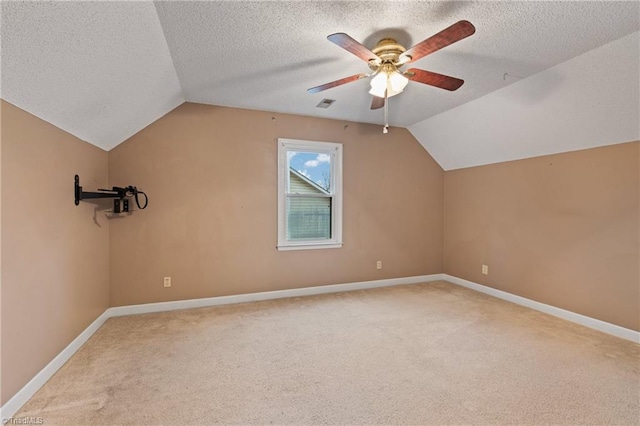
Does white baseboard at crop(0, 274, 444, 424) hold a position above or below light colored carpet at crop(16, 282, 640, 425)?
above

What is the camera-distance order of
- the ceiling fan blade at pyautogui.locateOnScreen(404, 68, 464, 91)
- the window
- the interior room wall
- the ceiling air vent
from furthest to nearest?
the window < the ceiling air vent < the interior room wall < the ceiling fan blade at pyautogui.locateOnScreen(404, 68, 464, 91)

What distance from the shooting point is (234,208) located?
3.75 meters

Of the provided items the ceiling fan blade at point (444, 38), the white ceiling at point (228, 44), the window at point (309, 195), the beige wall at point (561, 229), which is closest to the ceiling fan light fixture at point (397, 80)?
the ceiling fan blade at point (444, 38)

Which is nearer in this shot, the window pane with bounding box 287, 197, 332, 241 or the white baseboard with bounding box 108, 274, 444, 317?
the white baseboard with bounding box 108, 274, 444, 317

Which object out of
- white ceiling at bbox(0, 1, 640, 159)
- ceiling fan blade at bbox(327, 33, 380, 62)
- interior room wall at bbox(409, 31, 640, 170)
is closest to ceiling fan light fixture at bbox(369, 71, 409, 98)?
ceiling fan blade at bbox(327, 33, 380, 62)

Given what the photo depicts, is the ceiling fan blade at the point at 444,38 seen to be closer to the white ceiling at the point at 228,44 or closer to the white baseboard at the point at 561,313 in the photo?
the white ceiling at the point at 228,44

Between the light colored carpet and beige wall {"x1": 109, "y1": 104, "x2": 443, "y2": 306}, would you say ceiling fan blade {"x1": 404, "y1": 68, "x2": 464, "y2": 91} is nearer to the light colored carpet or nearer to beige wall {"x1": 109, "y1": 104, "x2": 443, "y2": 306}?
beige wall {"x1": 109, "y1": 104, "x2": 443, "y2": 306}

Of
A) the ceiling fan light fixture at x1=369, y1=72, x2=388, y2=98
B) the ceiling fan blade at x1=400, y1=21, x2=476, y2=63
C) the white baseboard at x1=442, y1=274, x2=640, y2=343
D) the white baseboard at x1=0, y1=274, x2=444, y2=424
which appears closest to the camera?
the ceiling fan blade at x1=400, y1=21, x2=476, y2=63

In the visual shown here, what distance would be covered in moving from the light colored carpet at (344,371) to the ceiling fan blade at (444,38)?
219 cm

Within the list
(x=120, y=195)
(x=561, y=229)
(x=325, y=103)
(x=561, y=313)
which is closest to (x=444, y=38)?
(x=325, y=103)

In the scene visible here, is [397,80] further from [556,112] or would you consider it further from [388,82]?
[556,112]

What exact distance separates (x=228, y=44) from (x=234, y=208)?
1956mm

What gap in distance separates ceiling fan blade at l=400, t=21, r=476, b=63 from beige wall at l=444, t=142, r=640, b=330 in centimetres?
240

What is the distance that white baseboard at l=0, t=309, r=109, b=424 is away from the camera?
5.73ft
